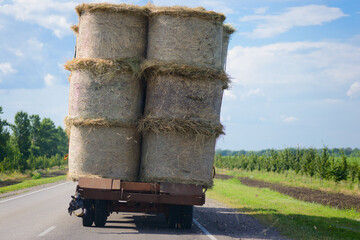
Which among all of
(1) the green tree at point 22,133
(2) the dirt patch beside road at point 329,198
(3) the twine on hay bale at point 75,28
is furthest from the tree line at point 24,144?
(3) the twine on hay bale at point 75,28

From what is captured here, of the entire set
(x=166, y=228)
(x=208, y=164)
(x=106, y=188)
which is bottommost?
(x=166, y=228)

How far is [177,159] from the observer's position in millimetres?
9039

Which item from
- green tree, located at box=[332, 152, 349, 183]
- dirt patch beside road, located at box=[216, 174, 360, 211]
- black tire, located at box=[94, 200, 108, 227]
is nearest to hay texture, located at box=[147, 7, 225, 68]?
black tire, located at box=[94, 200, 108, 227]

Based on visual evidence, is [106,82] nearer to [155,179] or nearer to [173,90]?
[173,90]

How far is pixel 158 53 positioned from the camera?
9281mm

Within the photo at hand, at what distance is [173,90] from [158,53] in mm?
851

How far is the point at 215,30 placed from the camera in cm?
945

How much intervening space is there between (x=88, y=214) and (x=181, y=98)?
10.8 feet

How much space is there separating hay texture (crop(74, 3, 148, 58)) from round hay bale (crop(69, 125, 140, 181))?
1632 millimetres

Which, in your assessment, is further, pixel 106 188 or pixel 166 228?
pixel 166 228

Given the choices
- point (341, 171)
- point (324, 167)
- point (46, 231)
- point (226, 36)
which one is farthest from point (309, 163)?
point (46, 231)

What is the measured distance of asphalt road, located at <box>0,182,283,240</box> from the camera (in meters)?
8.61

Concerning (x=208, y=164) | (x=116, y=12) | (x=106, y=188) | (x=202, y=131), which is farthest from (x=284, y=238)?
(x=116, y=12)

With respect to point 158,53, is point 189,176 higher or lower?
lower
